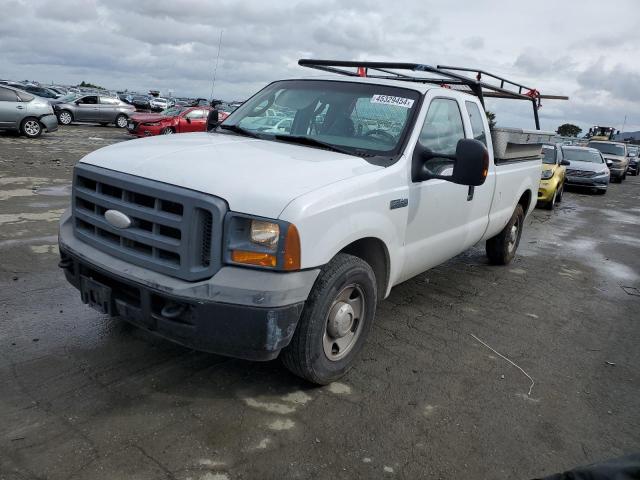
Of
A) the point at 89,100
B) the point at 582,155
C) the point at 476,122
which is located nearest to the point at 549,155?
the point at 582,155

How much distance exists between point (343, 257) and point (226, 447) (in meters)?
1.26

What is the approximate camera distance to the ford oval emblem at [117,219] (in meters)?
3.16

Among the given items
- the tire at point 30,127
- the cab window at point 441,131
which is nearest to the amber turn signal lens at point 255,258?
the cab window at point 441,131

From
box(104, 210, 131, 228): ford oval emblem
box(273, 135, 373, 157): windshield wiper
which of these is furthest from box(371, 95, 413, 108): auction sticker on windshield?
box(104, 210, 131, 228): ford oval emblem

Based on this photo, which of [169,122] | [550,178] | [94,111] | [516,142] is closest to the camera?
[516,142]

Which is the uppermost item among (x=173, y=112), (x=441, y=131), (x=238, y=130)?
(x=441, y=131)

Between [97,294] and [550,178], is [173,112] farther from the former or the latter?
[97,294]

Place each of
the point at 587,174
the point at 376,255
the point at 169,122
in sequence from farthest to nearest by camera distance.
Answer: the point at 169,122, the point at 587,174, the point at 376,255

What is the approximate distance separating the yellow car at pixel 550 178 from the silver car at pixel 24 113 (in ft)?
50.6

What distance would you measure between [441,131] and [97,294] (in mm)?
2857

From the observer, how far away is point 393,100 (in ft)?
13.8

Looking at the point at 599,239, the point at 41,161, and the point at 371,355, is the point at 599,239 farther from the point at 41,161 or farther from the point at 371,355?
the point at 41,161

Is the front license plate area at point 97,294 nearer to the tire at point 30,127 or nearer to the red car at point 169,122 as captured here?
the tire at point 30,127

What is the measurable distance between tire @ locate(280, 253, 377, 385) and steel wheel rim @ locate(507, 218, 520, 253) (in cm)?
382
